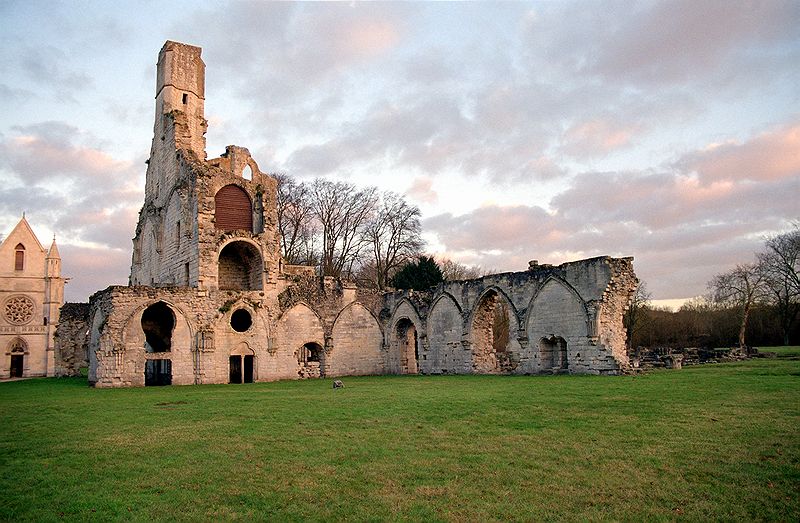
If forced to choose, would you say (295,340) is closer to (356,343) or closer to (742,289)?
(356,343)

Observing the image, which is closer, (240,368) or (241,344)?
(241,344)

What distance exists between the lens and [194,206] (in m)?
25.6

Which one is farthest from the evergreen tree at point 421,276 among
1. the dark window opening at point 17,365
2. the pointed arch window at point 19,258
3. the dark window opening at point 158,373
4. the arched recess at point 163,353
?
the pointed arch window at point 19,258

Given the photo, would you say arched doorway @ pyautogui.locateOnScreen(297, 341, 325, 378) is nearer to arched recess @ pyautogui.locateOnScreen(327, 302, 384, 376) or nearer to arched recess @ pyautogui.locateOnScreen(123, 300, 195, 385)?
arched recess @ pyautogui.locateOnScreen(327, 302, 384, 376)

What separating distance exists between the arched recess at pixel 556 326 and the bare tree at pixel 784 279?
2341 cm

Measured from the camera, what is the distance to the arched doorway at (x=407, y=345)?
2947cm

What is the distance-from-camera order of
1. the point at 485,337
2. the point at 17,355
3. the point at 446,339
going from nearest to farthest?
the point at 485,337 → the point at 446,339 → the point at 17,355

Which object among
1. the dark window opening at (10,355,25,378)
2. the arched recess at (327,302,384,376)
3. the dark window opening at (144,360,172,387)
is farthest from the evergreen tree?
the dark window opening at (10,355,25,378)

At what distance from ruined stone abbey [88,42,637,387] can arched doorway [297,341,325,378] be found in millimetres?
69

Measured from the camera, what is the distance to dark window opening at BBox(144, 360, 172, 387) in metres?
23.9

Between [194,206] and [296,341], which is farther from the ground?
[194,206]

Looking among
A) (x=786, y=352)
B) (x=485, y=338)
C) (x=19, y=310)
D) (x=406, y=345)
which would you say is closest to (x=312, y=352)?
(x=406, y=345)

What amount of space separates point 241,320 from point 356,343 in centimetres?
577

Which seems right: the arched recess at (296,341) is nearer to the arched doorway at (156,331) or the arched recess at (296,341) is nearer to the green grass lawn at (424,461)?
the arched doorway at (156,331)
